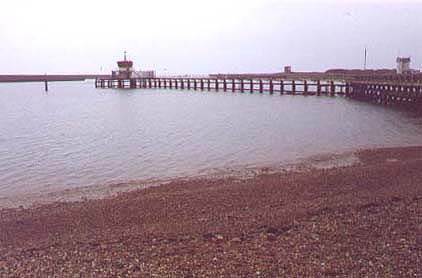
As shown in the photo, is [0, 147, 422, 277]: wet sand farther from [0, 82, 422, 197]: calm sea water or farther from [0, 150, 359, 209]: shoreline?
[0, 82, 422, 197]: calm sea water

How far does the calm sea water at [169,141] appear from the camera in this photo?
18.2 metres

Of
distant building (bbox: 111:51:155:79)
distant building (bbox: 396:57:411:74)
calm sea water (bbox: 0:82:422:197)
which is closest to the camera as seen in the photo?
calm sea water (bbox: 0:82:422:197)

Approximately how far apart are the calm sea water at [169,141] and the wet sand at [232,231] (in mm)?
4430

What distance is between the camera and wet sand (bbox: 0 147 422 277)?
24.0 ft

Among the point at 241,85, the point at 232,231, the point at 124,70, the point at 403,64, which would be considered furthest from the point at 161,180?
the point at 124,70

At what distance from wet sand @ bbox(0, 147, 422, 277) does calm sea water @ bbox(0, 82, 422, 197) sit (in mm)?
4430

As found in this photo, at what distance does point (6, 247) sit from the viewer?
909cm

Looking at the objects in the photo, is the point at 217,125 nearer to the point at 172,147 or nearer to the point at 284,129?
the point at 284,129

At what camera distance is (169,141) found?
88.9 feet

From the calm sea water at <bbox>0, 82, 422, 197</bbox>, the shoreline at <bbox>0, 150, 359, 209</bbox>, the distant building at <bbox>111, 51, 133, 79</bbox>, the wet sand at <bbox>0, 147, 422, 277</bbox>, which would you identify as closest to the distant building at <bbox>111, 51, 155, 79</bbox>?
the distant building at <bbox>111, 51, 133, 79</bbox>

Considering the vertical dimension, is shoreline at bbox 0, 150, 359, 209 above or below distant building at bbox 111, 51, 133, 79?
below

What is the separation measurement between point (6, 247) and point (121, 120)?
32.5 m

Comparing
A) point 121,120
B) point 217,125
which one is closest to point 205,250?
point 217,125

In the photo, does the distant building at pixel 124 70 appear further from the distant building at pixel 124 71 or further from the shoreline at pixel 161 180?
the shoreline at pixel 161 180
